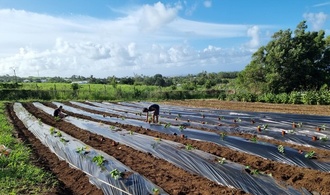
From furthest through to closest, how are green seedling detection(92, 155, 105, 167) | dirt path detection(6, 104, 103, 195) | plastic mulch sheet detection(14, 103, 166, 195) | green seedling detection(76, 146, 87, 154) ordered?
green seedling detection(76, 146, 87, 154), green seedling detection(92, 155, 105, 167), dirt path detection(6, 104, 103, 195), plastic mulch sheet detection(14, 103, 166, 195)

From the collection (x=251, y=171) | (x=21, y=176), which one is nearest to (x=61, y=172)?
(x=21, y=176)

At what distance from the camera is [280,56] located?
82.9ft

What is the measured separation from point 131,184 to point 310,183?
9.88ft

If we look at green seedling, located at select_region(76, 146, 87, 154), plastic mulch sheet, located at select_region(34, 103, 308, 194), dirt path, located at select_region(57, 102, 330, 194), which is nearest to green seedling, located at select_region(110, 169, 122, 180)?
plastic mulch sheet, located at select_region(34, 103, 308, 194)

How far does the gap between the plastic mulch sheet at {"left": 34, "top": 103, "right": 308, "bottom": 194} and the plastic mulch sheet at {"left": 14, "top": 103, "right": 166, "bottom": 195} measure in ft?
3.89

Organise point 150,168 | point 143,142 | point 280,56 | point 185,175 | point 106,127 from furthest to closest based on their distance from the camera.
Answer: point 280,56
point 106,127
point 143,142
point 150,168
point 185,175

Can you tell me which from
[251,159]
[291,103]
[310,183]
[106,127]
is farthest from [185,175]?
[291,103]

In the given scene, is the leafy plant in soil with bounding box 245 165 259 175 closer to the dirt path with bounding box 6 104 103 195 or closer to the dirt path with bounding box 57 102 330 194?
the dirt path with bounding box 57 102 330 194

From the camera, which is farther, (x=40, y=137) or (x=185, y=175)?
(x=40, y=137)

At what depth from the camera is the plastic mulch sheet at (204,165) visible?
472 centimetres

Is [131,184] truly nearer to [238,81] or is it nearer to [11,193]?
[11,193]

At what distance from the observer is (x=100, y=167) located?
5945 millimetres

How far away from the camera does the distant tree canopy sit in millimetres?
25250

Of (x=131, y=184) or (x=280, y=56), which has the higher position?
(x=280, y=56)
